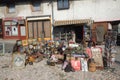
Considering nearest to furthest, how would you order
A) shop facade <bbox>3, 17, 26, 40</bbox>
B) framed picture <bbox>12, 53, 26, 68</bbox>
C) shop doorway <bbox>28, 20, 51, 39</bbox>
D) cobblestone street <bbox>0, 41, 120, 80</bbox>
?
cobblestone street <bbox>0, 41, 120, 80</bbox>
framed picture <bbox>12, 53, 26, 68</bbox>
shop doorway <bbox>28, 20, 51, 39</bbox>
shop facade <bbox>3, 17, 26, 40</bbox>

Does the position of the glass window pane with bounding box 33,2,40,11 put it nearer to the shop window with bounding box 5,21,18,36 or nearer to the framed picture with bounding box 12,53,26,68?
the shop window with bounding box 5,21,18,36

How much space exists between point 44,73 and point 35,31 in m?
14.1

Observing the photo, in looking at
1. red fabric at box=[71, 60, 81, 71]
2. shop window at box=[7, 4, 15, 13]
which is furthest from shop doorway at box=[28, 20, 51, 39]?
red fabric at box=[71, 60, 81, 71]

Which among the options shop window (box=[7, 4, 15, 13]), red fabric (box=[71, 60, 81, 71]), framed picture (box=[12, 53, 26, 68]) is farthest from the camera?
shop window (box=[7, 4, 15, 13])

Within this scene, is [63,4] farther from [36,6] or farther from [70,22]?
[36,6]

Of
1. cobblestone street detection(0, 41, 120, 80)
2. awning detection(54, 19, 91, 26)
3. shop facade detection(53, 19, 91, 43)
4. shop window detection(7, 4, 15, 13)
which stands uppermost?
shop window detection(7, 4, 15, 13)

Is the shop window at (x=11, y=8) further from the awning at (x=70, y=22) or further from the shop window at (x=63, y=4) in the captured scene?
the awning at (x=70, y=22)

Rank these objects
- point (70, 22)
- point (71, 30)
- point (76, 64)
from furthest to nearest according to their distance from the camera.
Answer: point (71, 30), point (70, 22), point (76, 64)

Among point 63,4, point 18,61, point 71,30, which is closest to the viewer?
point 18,61

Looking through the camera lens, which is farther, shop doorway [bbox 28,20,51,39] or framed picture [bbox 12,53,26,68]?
shop doorway [bbox 28,20,51,39]

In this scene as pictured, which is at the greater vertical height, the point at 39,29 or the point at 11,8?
the point at 11,8

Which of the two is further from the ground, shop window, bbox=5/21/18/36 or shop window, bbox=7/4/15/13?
shop window, bbox=7/4/15/13

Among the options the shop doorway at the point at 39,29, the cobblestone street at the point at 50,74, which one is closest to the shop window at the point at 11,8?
the shop doorway at the point at 39,29

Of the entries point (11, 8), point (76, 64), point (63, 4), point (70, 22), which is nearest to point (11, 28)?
point (11, 8)
